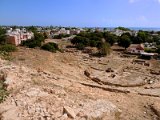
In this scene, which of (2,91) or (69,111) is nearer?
(69,111)

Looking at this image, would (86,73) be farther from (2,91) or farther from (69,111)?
(69,111)

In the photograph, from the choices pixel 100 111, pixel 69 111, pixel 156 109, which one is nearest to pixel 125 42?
pixel 156 109

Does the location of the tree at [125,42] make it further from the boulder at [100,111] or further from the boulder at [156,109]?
the boulder at [100,111]

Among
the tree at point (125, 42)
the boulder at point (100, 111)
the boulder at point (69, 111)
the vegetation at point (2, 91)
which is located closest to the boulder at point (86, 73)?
the vegetation at point (2, 91)

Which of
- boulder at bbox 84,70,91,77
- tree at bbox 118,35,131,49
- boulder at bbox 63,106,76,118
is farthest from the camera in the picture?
tree at bbox 118,35,131,49

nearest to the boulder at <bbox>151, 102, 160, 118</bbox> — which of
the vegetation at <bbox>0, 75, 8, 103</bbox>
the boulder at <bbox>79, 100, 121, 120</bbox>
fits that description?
the boulder at <bbox>79, 100, 121, 120</bbox>

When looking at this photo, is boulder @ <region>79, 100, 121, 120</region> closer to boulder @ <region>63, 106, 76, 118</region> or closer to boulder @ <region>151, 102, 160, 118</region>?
boulder @ <region>63, 106, 76, 118</region>

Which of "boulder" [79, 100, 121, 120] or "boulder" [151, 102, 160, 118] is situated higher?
"boulder" [79, 100, 121, 120]

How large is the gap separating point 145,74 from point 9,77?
16076 millimetres

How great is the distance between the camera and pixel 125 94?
52.2 ft

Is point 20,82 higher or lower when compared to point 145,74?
higher

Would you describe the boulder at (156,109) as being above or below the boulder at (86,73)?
above

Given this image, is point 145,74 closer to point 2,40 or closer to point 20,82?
point 20,82

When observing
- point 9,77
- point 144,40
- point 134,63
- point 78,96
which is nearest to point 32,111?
point 78,96
